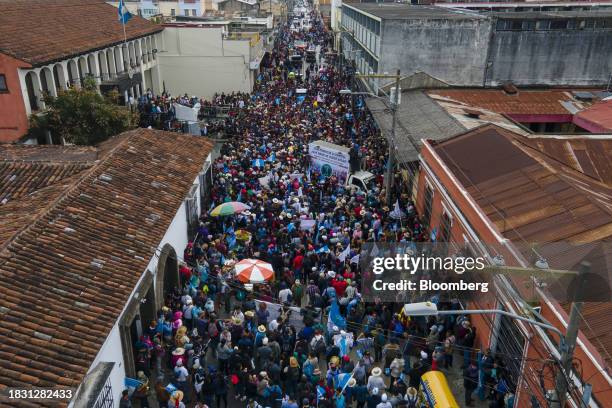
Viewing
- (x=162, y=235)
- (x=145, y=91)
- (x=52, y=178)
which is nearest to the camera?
(x=162, y=235)

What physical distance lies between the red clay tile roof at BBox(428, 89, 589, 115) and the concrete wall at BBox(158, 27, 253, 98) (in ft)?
53.8

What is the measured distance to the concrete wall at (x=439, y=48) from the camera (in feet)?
108

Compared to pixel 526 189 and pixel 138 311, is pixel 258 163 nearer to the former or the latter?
pixel 138 311

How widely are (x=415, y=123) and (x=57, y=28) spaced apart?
67.2 ft

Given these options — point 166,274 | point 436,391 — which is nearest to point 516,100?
point 166,274

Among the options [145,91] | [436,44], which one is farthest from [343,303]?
[145,91]

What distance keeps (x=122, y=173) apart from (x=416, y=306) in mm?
11123

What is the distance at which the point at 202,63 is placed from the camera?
3994cm

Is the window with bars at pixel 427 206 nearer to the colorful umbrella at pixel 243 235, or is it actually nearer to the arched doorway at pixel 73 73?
the colorful umbrella at pixel 243 235

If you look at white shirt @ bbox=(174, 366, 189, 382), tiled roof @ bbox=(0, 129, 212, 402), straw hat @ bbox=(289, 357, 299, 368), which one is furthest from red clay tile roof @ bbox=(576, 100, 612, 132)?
white shirt @ bbox=(174, 366, 189, 382)

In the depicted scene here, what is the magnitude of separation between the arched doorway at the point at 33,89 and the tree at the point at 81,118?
5.17 feet

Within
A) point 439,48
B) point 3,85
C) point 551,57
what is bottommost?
point 551,57

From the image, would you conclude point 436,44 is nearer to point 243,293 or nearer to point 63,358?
point 243,293

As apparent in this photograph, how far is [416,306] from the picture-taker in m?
7.25
